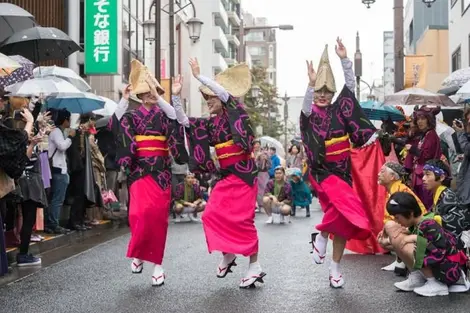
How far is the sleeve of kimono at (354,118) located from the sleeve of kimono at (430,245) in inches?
40.6

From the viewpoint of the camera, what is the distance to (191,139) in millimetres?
7121

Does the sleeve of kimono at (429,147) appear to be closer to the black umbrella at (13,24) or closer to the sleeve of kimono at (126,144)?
Result: the sleeve of kimono at (126,144)

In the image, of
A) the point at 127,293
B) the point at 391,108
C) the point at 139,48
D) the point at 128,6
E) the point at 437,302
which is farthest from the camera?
the point at 139,48

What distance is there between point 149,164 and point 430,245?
8.91 feet

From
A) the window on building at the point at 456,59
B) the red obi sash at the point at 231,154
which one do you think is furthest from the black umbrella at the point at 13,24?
the window on building at the point at 456,59

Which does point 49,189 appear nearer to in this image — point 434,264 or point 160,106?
point 160,106

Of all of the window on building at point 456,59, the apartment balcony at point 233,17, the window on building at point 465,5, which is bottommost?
the window on building at point 456,59

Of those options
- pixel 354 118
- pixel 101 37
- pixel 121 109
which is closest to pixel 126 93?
pixel 121 109

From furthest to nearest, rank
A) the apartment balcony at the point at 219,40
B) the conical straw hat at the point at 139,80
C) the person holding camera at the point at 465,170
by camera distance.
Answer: the apartment balcony at the point at 219,40 < the person holding camera at the point at 465,170 < the conical straw hat at the point at 139,80

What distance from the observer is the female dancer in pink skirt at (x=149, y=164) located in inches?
275

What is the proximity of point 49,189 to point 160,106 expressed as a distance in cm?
401

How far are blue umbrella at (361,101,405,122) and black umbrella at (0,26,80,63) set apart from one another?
499cm

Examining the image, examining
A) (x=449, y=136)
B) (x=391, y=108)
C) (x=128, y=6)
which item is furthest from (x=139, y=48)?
(x=449, y=136)

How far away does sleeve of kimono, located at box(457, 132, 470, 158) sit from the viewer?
7.78m
